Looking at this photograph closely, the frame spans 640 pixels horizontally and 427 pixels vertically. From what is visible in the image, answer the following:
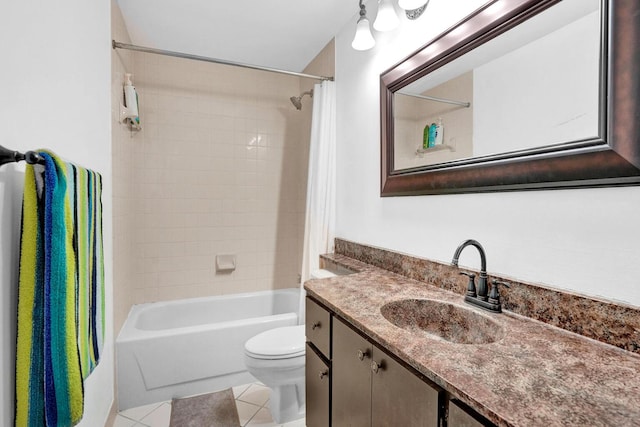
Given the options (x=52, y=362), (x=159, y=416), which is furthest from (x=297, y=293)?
(x=52, y=362)

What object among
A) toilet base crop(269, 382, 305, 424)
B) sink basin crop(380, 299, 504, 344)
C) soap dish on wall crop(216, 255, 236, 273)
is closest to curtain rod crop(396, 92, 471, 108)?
sink basin crop(380, 299, 504, 344)

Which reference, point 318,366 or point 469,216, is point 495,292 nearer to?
point 469,216

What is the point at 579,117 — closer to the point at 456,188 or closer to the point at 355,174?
the point at 456,188

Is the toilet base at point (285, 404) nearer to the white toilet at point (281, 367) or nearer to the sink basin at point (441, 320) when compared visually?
the white toilet at point (281, 367)

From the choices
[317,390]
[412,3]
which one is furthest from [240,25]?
[317,390]

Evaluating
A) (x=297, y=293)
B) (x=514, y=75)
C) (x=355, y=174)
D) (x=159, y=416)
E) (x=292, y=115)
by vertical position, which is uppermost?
(x=292, y=115)

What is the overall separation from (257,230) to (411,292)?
1977 millimetres

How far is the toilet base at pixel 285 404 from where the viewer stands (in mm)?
1763

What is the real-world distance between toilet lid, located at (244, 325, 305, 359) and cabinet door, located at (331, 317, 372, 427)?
543 mm

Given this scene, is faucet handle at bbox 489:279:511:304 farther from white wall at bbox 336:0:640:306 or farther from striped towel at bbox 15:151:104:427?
striped towel at bbox 15:151:104:427

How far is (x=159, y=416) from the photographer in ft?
6.00

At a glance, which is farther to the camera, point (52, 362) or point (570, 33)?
point (570, 33)

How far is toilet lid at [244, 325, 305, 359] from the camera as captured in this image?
165 centimetres

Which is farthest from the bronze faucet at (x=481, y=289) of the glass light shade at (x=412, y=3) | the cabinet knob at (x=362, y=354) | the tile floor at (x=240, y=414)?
the tile floor at (x=240, y=414)
